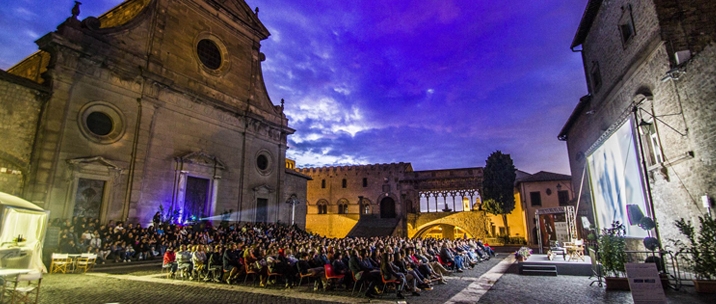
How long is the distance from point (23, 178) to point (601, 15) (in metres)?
25.1

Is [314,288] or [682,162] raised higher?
[682,162]

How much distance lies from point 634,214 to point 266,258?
11971mm

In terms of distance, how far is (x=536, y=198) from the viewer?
31.5 m

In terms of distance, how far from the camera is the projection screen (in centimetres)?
1102

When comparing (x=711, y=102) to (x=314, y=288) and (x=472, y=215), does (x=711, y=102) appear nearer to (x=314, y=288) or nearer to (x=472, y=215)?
(x=314, y=288)

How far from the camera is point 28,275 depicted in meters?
6.17

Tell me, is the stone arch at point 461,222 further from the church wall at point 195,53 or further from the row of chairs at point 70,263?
the row of chairs at point 70,263

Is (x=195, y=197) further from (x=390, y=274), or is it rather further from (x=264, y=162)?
(x=390, y=274)

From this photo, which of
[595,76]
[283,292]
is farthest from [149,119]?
[595,76]

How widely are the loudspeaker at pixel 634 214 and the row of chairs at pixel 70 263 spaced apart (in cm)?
1797

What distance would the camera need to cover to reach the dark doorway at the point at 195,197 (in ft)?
60.1

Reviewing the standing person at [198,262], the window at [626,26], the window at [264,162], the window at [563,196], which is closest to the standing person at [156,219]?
the standing person at [198,262]

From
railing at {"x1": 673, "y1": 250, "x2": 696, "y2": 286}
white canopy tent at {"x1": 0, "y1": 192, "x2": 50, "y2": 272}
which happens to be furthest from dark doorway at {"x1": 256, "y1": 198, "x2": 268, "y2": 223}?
railing at {"x1": 673, "y1": 250, "x2": 696, "y2": 286}

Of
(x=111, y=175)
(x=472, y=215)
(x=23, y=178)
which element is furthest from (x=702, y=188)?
(x=472, y=215)
